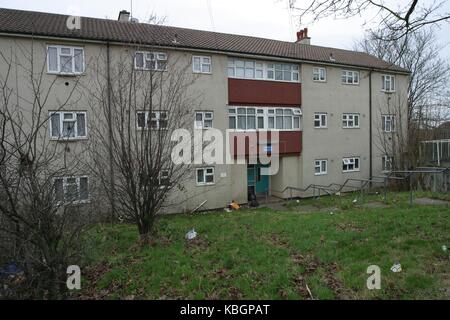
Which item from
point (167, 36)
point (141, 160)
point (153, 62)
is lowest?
point (141, 160)

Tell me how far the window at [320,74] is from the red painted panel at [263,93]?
5.19 feet

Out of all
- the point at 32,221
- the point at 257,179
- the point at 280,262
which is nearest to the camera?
the point at 32,221

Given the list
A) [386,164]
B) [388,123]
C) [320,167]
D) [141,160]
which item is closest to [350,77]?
[388,123]

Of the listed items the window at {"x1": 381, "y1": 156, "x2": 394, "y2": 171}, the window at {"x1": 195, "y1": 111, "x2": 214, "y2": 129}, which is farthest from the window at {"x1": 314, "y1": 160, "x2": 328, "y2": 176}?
the window at {"x1": 195, "y1": 111, "x2": 214, "y2": 129}

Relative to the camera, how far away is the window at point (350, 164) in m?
22.7

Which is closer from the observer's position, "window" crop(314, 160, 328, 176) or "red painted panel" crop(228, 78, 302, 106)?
"red painted panel" crop(228, 78, 302, 106)

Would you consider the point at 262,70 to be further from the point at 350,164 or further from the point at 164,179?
the point at 164,179

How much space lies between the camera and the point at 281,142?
20062 mm

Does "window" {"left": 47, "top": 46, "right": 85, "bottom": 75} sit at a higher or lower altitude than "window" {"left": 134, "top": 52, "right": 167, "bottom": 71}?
higher

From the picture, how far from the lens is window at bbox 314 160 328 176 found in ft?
70.9

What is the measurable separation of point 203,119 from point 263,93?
4.19 meters

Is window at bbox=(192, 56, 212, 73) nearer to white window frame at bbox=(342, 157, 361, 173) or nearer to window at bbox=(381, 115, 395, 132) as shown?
white window frame at bbox=(342, 157, 361, 173)

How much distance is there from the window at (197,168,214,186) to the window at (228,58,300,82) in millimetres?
5450
